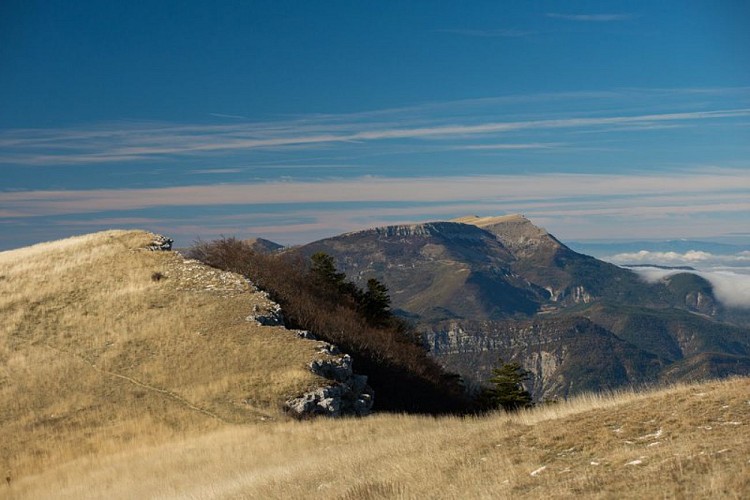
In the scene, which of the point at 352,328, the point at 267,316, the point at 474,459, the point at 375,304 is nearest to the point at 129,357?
the point at 267,316

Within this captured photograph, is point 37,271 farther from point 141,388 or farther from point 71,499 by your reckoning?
point 71,499

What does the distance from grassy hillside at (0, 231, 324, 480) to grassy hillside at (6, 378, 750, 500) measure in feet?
12.3

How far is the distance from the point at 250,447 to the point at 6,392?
63.7ft

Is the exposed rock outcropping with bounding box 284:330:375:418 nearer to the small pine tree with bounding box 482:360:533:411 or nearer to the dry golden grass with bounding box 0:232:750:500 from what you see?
the dry golden grass with bounding box 0:232:750:500

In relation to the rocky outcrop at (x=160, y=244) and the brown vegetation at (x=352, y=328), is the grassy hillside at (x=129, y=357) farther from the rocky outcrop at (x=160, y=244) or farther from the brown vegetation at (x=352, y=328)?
the brown vegetation at (x=352, y=328)

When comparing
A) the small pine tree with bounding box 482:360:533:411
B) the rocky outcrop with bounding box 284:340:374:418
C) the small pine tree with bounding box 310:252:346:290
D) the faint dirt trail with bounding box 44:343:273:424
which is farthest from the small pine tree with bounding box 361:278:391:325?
the faint dirt trail with bounding box 44:343:273:424

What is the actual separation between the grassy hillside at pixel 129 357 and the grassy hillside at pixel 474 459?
376cm

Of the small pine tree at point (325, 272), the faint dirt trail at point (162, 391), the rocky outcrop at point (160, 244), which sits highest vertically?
the rocky outcrop at point (160, 244)

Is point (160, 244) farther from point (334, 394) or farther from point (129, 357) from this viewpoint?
point (334, 394)

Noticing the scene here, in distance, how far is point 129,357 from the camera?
4100cm

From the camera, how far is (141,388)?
36.8 m

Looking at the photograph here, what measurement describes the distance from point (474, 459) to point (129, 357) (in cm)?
3039

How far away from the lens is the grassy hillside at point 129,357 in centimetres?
3219

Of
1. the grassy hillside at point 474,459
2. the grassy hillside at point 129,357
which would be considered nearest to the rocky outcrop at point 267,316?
the grassy hillside at point 129,357
